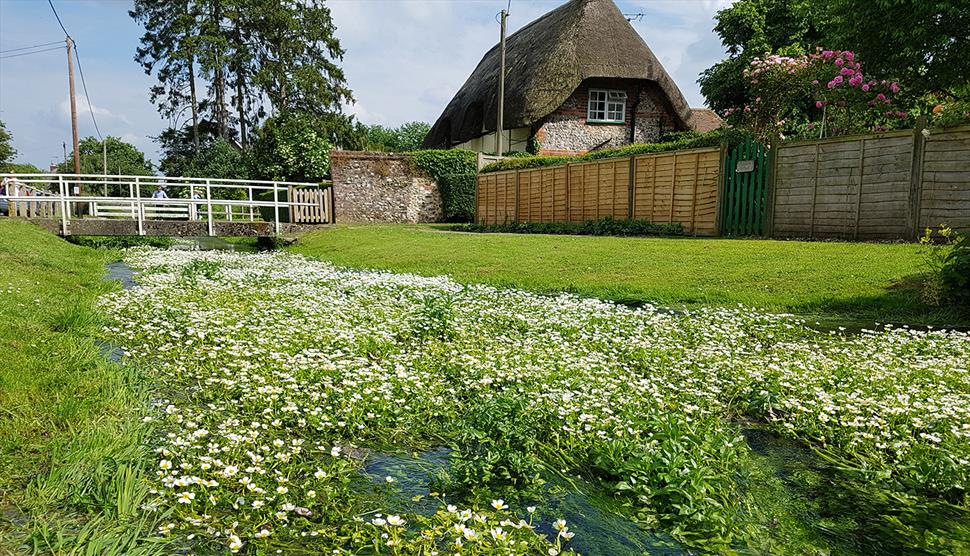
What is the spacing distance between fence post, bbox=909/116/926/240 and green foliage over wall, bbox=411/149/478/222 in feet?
60.6

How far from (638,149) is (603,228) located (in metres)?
2.46

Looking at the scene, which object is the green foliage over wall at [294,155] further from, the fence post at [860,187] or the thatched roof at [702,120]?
the fence post at [860,187]

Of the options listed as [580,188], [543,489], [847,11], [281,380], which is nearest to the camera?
[543,489]

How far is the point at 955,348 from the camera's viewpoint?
512cm

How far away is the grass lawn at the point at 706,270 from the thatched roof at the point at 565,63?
48.9ft

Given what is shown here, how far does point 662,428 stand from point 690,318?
368 cm

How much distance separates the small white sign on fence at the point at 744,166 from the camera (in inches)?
535

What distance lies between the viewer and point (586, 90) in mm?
28812

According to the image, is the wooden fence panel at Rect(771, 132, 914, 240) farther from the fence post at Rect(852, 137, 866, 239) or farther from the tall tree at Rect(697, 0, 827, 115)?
the tall tree at Rect(697, 0, 827, 115)

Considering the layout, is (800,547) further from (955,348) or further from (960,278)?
(960,278)

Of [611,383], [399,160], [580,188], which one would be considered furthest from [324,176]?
[611,383]

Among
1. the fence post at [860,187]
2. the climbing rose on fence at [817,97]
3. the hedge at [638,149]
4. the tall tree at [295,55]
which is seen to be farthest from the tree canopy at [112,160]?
the fence post at [860,187]

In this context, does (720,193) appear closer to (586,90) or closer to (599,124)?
(599,124)

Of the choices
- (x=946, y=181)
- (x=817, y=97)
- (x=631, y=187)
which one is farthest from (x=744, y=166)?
(x=817, y=97)
